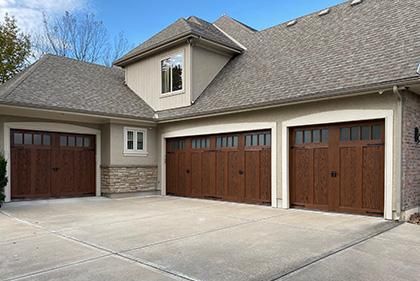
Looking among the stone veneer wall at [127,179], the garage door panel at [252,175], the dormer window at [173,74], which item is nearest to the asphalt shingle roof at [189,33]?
the dormer window at [173,74]

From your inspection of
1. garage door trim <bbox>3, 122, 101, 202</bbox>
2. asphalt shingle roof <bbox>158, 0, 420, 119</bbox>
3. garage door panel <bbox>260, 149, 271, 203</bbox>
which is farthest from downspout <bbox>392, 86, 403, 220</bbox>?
garage door trim <bbox>3, 122, 101, 202</bbox>

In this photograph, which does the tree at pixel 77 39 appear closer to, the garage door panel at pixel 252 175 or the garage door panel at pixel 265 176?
the garage door panel at pixel 252 175

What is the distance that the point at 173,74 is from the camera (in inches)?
540

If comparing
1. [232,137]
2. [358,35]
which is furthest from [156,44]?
[358,35]

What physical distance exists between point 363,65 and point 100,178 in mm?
9887

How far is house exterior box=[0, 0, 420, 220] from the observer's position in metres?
8.16

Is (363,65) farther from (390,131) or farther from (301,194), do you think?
(301,194)

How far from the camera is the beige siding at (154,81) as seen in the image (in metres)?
13.1

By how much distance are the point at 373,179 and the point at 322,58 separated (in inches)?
164

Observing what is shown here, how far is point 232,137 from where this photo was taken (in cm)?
1143

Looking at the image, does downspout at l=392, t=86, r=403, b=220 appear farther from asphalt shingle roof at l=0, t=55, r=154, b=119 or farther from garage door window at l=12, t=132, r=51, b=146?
garage door window at l=12, t=132, r=51, b=146

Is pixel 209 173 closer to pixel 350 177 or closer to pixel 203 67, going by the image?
pixel 203 67

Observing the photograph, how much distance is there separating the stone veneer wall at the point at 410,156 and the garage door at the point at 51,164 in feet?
34.3

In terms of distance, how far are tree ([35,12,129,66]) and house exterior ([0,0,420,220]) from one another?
1236 cm
